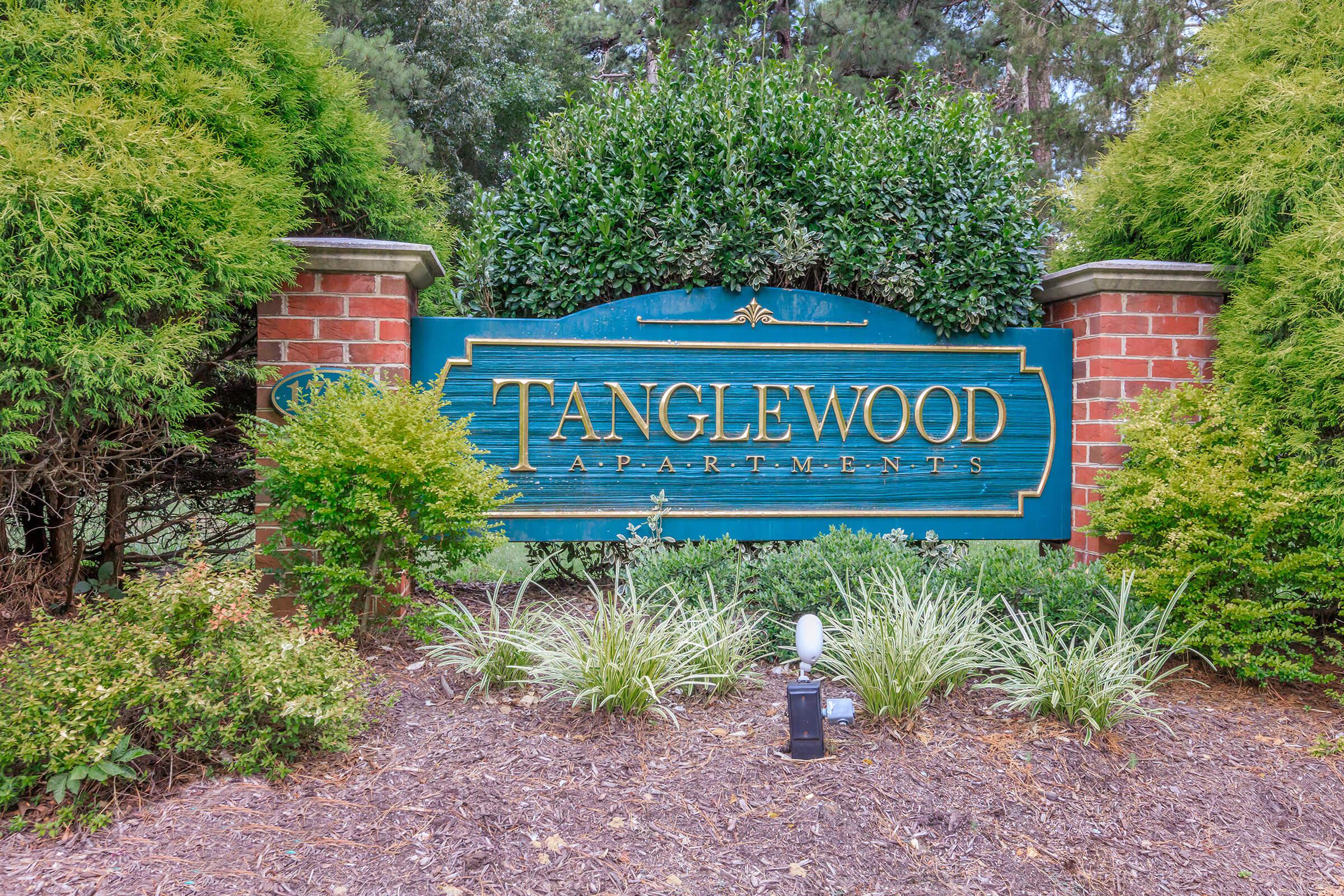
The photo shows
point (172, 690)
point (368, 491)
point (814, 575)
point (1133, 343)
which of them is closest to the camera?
point (172, 690)

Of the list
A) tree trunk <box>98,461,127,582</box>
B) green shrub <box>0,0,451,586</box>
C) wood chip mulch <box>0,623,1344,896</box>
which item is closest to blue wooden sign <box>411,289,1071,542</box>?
green shrub <box>0,0,451,586</box>

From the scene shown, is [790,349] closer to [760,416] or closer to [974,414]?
[760,416]

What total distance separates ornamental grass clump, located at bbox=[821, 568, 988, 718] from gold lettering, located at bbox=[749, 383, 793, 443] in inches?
40.0

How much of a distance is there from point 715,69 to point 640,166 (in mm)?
744

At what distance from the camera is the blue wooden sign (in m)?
4.07

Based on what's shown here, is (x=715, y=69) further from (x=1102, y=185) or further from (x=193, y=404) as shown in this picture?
(x=193, y=404)

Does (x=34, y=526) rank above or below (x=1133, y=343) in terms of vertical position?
below

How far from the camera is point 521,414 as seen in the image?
4059 mm

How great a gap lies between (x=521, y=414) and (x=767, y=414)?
128 centimetres

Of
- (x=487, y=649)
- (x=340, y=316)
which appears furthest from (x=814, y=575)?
(x=340, y=316)

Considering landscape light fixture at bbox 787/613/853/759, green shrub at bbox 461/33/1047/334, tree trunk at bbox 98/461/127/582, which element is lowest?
landscape light fixture at bbox 787/613/853/759

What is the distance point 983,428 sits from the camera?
436 centimetres

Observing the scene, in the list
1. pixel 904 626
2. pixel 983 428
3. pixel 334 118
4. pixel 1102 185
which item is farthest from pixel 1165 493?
pixel 334 118

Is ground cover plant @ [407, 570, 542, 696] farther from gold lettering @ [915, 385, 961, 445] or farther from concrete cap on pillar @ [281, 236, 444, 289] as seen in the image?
gold lettering @ [915, 385, 961, 445]
